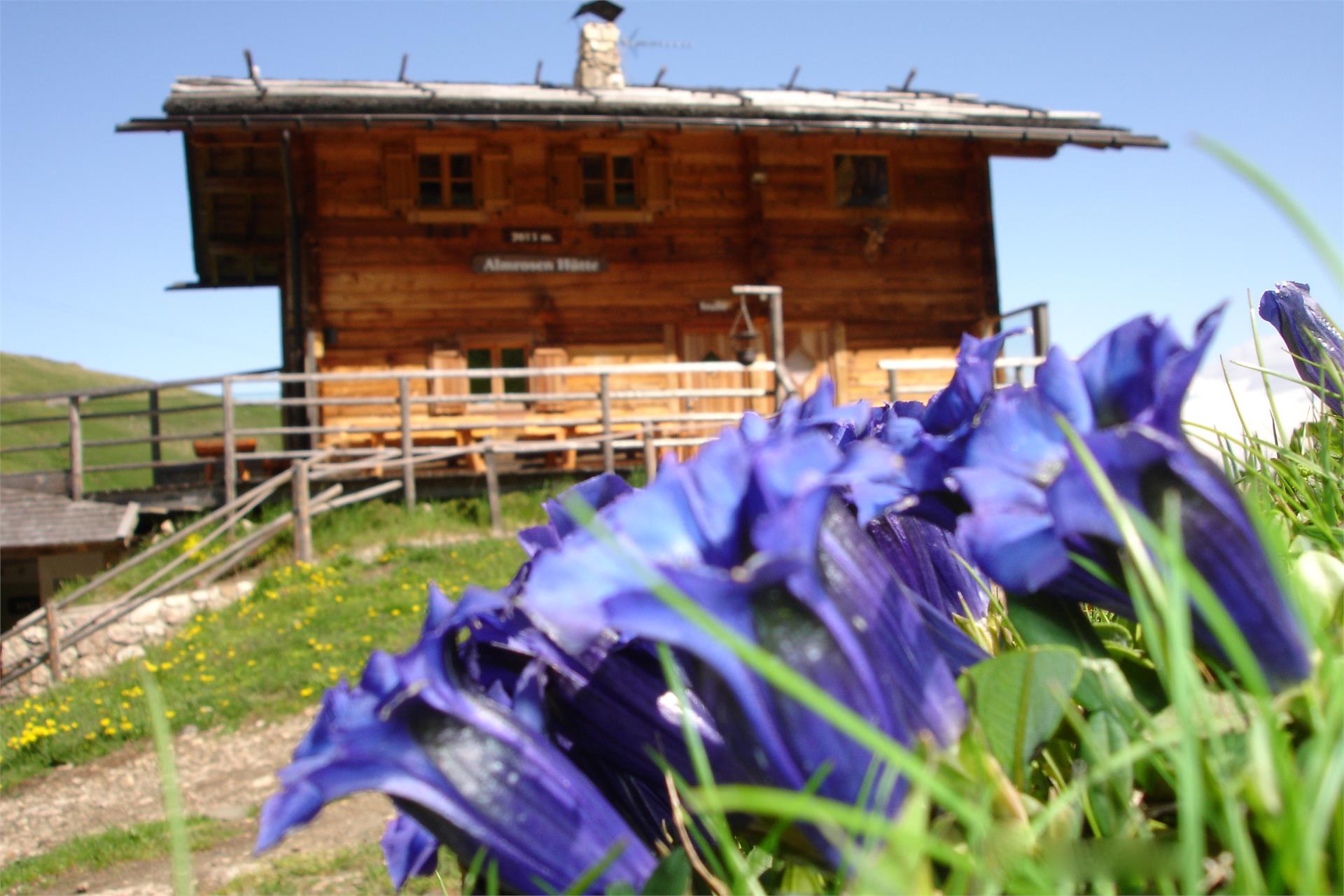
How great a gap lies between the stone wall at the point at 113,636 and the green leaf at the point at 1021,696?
1151 cm

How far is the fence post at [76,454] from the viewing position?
13320 mm

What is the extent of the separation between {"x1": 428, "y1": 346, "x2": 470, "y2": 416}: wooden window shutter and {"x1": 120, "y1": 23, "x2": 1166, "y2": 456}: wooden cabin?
3 centimetres

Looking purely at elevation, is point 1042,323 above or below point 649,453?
above

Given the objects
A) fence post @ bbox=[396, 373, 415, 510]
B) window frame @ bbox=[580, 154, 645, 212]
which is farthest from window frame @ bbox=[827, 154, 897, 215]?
fence post @ bbox=[396, 373, 415, 510]

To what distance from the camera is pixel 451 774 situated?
59 centimetres

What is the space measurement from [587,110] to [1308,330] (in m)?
14.2

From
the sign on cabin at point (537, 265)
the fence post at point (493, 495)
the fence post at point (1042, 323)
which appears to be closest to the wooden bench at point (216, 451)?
the fence post at point (493, 495)

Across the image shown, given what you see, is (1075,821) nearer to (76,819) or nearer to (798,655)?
(798,655)

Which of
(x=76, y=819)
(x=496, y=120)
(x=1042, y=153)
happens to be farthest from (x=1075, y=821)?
(x=1042, y=153)

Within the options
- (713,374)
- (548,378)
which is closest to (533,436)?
(548,378)

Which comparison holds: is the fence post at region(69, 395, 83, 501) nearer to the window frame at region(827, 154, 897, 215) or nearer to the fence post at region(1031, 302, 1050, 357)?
the window frame at region(827, 154, 897, 215)

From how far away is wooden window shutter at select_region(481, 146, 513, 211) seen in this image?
14570 millimetres

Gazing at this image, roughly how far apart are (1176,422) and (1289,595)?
11 cm

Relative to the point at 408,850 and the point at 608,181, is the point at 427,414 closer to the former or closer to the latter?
the point at 608,181
